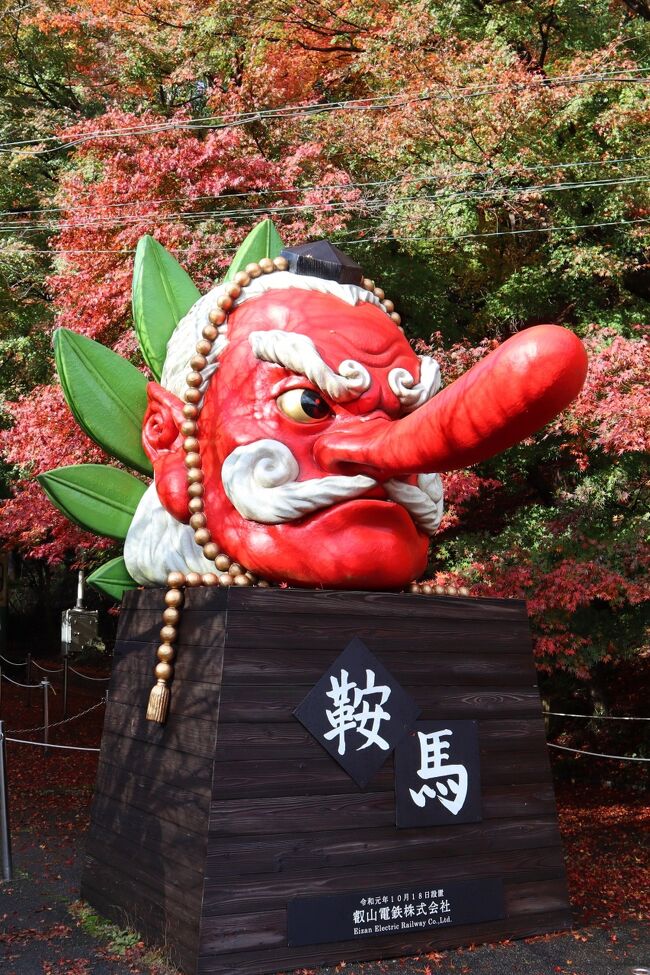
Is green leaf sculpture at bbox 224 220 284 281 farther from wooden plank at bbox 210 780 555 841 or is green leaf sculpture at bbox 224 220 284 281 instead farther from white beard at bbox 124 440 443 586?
wooden plank at bbox 210 780 555 841

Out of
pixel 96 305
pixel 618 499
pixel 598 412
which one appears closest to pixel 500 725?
pixel 598 412

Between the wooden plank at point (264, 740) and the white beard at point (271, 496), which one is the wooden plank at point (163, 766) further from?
the white beard at point (271, 496)

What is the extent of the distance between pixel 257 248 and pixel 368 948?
147 inches

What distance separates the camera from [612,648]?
804 cm

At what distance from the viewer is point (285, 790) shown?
13.7ft

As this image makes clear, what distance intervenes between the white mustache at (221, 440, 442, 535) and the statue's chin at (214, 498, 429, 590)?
58 mm

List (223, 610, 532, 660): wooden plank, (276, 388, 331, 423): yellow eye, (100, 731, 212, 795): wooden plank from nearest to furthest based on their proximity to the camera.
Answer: (100, 731, 212, 795): wooden plank → (223, 610, 532, 660): wooden plank → (276, 388, 331, 423): yellow eye

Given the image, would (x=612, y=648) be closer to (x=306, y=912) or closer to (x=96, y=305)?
(x=306, y=912)

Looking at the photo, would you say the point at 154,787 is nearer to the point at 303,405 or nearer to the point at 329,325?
the point at 303,405

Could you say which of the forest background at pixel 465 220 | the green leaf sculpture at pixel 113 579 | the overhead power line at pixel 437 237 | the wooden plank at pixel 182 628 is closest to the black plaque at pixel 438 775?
the wooden plank at pixel 182 628

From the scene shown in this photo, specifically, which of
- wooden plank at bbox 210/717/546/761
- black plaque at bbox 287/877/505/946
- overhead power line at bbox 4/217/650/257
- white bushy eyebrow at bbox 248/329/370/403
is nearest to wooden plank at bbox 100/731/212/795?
wooden plank at bbox 210/717/546/761

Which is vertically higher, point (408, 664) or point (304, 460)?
point (304, 460)

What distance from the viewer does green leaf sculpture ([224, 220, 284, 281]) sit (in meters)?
5.65

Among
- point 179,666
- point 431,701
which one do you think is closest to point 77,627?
point 179,666
